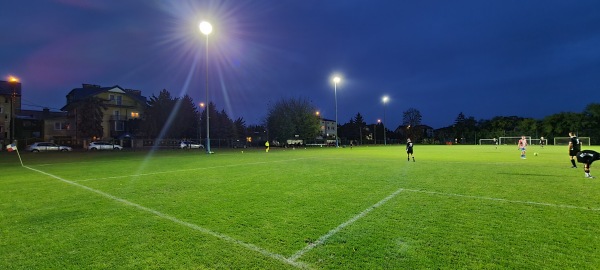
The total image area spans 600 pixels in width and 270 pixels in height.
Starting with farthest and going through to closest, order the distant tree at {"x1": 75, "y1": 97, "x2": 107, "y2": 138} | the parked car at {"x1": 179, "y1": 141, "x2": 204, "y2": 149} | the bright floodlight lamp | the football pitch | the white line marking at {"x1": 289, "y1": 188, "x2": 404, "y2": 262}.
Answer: the parked car at {"x1": 179, "y1": 141, "x2": 204, "y2": 149}
the distant tree at {"x1": 75, "y1": 97, "x2": 107, "y2": 138}
the bright floodlight lamp
the white line marking at {"x1": 289, "y1": 188, "x2": 404, "y2": 262}
the football pitch

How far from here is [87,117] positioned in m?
48.7

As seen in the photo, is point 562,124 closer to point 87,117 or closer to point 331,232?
point 331,232

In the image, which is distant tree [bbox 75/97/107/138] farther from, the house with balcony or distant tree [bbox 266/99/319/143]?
distant tree [bbox 266/99/319/143]

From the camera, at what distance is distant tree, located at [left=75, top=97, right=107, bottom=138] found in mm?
48469

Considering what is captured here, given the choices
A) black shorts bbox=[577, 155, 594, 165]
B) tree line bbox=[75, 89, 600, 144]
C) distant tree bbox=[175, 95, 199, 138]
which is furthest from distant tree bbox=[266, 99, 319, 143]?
black shorts bbox=[577, 155, 594, 165]

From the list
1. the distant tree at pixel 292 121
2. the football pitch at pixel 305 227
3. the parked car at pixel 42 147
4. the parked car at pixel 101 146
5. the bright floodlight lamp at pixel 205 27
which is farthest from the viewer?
the distant tree at pixel 292 121

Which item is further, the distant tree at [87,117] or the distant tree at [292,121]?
the distant tree at [292,121]

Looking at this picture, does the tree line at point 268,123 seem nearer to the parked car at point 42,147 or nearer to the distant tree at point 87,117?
the distant tree at point 87,117

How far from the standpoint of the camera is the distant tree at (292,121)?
69438 millimetres

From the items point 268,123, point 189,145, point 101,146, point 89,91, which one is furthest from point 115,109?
point 268,123

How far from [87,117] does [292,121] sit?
4053cm

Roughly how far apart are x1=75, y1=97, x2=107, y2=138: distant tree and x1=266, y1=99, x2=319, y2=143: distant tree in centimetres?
3569

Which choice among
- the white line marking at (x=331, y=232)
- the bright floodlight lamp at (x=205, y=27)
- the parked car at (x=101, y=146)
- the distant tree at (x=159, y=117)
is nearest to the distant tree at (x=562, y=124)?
the bright floodlight lamp at (x=205, y=27)

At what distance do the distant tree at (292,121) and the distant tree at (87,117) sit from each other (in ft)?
117
